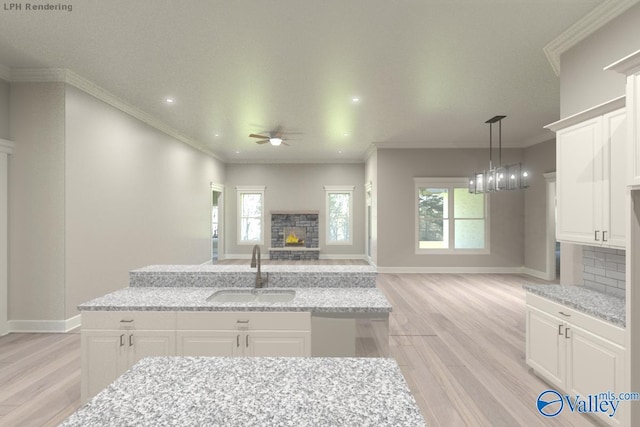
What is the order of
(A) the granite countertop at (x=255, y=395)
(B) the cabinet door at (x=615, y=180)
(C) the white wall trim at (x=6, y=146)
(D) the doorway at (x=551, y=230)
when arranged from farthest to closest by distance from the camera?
(D) the doorway at (x=551, y=230), (C) the white wall trim at (x=6, y=146), (B) the cabinet door at (x=615, y=180), (A) the granite countertop at (x=255, y=395)

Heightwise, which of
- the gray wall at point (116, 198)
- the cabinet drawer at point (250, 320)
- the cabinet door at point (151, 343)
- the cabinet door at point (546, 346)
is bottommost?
the cabinet door at point (546, 346)

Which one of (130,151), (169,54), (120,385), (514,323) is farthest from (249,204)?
(120,385)

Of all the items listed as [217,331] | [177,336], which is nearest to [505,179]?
[217,331]

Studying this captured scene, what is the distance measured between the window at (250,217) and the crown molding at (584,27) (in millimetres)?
7895

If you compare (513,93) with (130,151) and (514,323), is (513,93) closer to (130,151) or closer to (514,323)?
(514,323)

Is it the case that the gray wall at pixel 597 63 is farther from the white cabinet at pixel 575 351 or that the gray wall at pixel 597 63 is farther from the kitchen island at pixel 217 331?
the kitchen island at pixel 217 331

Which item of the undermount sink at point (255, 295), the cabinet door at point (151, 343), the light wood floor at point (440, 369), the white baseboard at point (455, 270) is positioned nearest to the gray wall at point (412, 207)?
the white baseboard at point (455, 270)

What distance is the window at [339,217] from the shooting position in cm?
1005

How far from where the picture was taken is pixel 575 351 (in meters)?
2.35

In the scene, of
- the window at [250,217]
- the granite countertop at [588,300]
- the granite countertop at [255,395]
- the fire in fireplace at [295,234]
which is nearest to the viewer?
the granite countertop at [255,395]

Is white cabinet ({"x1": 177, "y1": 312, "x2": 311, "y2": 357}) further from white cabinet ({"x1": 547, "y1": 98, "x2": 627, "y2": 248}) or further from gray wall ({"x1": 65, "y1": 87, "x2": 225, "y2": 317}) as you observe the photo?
gray wall ({"x1": 65, "y1": 87, "x2": 225, "y2": 317})

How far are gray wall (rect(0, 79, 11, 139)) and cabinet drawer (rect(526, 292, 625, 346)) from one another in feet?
18.2

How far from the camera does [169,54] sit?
3439 mm

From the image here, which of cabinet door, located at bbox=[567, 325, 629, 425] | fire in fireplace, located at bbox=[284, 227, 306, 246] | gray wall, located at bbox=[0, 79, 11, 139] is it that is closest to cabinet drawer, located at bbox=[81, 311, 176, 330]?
cabinet door, located at bbox=[567, 325, 629, 425]
